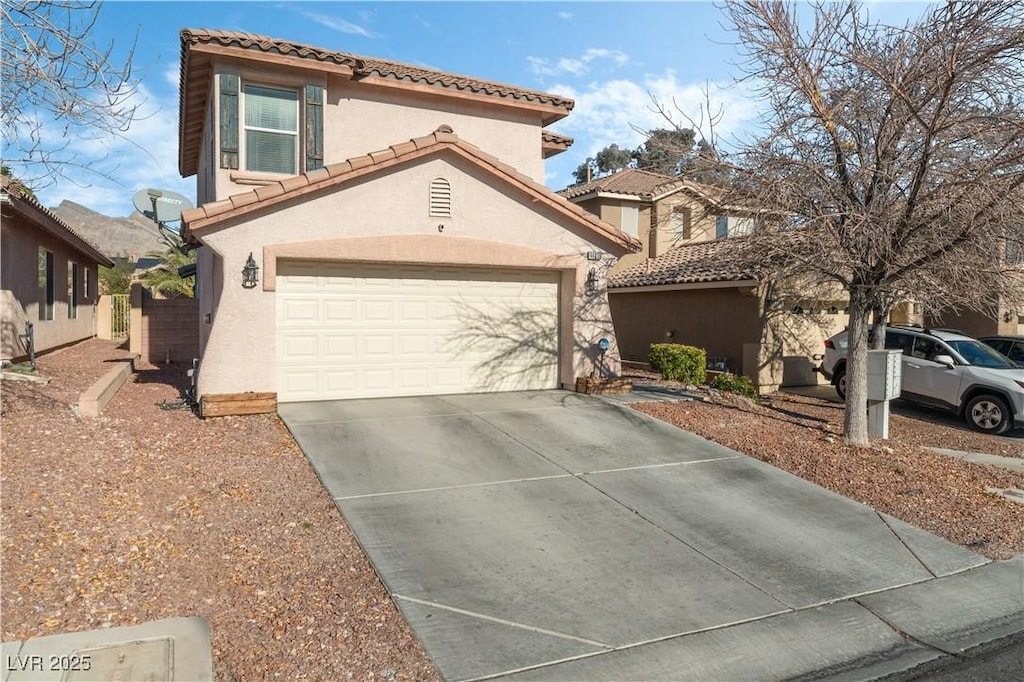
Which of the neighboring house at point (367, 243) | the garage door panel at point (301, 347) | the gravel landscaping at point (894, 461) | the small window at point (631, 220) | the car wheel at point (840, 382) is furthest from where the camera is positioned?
the small window at point (631, 220)

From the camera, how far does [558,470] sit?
7.80 meters

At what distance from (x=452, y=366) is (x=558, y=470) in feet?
14.1

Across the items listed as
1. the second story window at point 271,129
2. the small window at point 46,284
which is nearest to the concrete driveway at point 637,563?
the second story window at point 271,129

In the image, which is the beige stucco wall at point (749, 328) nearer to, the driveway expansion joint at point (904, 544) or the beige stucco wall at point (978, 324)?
the beige stucco wall at point (978, 324)

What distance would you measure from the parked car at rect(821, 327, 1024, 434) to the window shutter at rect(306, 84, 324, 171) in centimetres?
1163

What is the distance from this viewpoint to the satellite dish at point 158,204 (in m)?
15.7

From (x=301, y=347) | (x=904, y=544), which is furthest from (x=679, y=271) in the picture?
(x=904, y=544)

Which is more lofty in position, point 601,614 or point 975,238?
point 975,238

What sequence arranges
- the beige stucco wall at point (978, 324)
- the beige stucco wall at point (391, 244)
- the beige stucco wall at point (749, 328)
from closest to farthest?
1. the beige stucco wall at point (391, 244)
2. the beige stucco wall at point (749, 328)
3. the beige stucco wall at point (978, 324)

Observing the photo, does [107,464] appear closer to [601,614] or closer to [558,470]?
[558,470]

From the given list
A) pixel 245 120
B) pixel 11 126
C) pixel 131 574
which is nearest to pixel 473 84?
pixel 245 120

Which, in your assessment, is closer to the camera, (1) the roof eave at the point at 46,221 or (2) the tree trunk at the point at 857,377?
(2) the tree trunk at the point at 857,377

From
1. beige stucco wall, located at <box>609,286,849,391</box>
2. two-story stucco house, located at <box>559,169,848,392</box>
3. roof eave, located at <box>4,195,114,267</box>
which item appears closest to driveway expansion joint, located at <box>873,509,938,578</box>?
two-story stucco house, located at <box>559,169,848,392</box>

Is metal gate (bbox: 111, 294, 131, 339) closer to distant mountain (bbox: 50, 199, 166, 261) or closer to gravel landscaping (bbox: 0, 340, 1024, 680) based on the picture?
gravel landscaping (bbox: 0, 340, 1024, 680)
